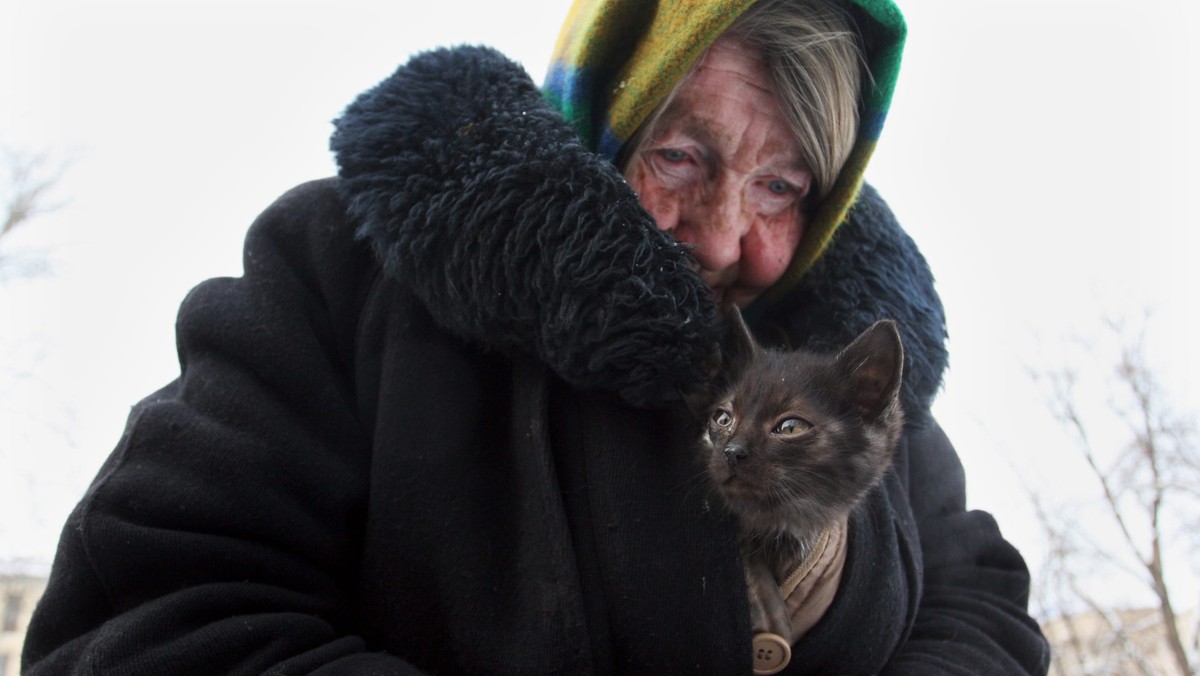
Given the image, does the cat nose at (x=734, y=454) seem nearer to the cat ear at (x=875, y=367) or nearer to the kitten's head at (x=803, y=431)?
the kitten's head at (x=803, y=431)

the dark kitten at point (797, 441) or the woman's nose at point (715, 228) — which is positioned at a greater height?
the woman's nose at point (715, 228)

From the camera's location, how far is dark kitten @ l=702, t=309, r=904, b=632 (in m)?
1.54

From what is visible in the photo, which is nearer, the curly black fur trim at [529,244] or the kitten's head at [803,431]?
the curly black fur trim at [529,244]

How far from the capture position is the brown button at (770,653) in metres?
1.43

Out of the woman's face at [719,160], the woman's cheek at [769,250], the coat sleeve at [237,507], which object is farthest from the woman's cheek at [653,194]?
the coat sleeve at [237,507]

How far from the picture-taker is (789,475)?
157 centimetres

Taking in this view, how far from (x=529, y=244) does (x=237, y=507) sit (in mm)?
611

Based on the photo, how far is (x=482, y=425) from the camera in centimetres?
157

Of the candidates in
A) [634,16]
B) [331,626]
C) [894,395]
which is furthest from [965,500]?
[331,626]

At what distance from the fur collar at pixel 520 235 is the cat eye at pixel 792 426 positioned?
0.67ft

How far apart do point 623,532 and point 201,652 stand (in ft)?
2.12

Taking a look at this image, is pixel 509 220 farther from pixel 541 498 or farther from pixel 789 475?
pixel 789 475

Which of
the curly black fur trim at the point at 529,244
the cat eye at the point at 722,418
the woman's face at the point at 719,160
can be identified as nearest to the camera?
the curly black fur trim at the point at 529,244

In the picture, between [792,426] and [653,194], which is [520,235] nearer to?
[653,194]
